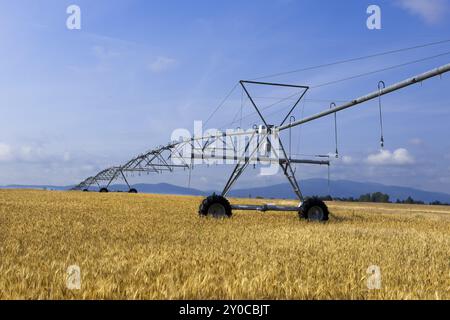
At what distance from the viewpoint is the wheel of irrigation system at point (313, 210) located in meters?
19.4

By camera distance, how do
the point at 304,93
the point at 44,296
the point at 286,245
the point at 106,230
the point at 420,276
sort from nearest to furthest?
the point at 44,296, the point at 420,276, the point at 286,245, the point at 106,230, the point at 304,93

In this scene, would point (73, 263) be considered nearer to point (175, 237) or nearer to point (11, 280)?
point (11, 280)

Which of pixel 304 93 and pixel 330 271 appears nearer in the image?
pixel 330 271

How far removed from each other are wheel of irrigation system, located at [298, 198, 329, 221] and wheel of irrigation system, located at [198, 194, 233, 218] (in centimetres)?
312

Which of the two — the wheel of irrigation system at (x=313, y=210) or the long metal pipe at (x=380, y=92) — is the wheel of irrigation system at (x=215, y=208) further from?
the long metal pipe at (x=380, y=92)

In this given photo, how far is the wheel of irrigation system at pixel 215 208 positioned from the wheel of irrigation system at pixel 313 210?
123 inches

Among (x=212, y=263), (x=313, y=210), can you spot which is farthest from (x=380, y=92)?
(x=212, y=263)

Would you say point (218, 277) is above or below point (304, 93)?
below

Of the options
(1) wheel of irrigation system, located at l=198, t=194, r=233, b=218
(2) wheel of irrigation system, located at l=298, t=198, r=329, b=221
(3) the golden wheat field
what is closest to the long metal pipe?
(2) wheel of irrigation system, located at l=298, t=198, r=329, b=221

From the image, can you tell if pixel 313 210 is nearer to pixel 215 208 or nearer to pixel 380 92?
pixel 215 208

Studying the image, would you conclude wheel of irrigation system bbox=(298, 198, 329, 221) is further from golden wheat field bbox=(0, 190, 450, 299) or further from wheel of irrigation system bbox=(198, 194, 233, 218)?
golden wheat field bbox=(0, 190, 450, 299)

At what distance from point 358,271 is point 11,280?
529 cm

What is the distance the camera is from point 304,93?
70.3 ft
